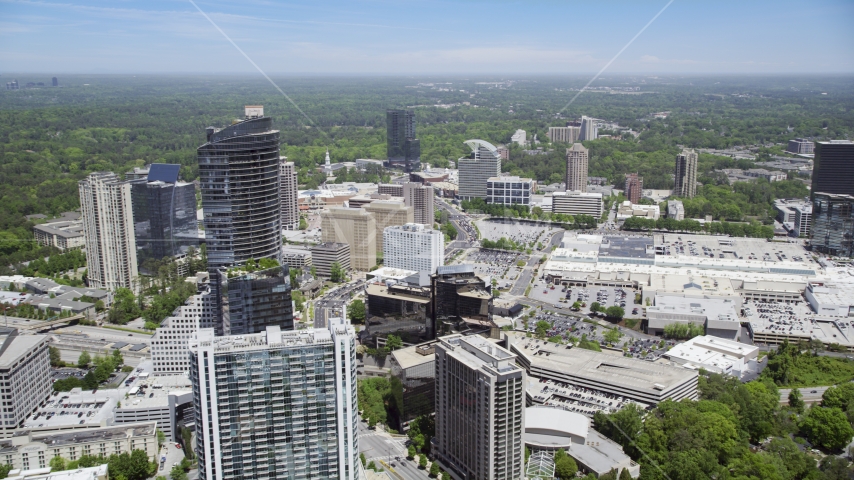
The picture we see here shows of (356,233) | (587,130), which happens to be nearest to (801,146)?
(587,130)

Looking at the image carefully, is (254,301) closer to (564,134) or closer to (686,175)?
(686,175)

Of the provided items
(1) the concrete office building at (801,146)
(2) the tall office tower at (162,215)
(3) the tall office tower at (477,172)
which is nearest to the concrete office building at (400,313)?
(2) the tall office tower at (162,215)

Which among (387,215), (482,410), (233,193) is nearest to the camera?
(482,410)

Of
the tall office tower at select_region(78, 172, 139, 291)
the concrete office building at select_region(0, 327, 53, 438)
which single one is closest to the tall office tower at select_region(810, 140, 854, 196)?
the tall office tower at select_region(78, 172, 139, 291)

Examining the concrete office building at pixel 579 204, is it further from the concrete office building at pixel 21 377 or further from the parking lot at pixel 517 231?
the concrete office building at pixel 21 377

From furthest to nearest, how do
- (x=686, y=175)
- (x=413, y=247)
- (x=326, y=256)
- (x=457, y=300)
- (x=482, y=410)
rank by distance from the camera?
1. (x=686, y=175)
2. (x=326, y=256)
3. (x=413, y=247)
4. (x=457, y=300)
5. (x=482, y=410)
